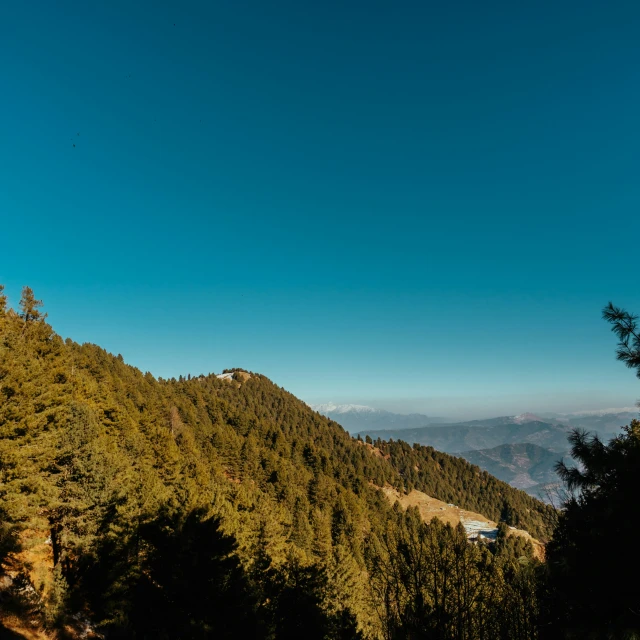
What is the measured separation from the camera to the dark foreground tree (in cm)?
421

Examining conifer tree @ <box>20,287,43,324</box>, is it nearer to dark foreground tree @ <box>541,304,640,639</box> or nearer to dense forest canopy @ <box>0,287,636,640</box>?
dense forest canopy @ <box>0,287,636,640</box>

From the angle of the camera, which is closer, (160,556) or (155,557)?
(160,556)

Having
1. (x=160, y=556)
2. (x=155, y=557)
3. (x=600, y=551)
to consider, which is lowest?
(x=155, y=557)

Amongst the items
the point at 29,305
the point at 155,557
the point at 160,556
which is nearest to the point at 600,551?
the point at 160,556

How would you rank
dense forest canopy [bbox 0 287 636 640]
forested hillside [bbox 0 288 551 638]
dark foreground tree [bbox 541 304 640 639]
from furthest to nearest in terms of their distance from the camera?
forested hillside [bbox 0 288 551 638] < dense forest canopy [bbox 0 287 636 640] < dark foreground tree [bbox 541 304 640 639]

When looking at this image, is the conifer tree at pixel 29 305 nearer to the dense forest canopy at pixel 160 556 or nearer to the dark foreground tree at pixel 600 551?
the dense forest canopy at pixel 160 556

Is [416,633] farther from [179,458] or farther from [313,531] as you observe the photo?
[313,531]

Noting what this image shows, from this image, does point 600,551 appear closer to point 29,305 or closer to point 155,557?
point 155,557

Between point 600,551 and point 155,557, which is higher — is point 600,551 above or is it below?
above

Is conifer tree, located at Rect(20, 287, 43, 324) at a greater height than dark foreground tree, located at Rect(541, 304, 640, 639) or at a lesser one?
greater

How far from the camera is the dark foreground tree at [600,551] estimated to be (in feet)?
13.8

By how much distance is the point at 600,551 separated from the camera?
4.51 meters

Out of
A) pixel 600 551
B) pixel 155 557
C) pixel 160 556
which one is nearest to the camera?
pixel 600 551

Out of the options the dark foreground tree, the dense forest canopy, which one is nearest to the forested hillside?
the dense forest canopy
